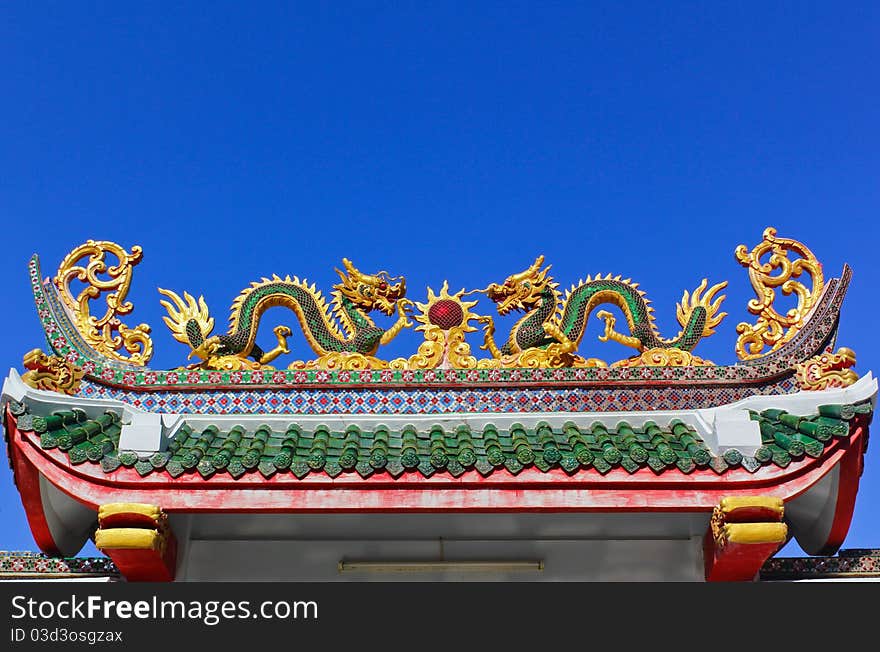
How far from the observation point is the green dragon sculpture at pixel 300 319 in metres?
8.83

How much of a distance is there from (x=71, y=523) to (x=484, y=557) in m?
2.90

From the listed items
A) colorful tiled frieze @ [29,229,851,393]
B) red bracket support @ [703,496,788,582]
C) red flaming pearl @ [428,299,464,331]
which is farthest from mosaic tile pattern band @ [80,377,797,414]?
red bracket support @ [703,496,788,582]

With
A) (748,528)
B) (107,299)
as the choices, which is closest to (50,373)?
(107,299)

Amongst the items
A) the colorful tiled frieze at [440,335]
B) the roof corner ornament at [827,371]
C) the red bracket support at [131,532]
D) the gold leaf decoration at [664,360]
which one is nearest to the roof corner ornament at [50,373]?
the colorful tiled frieze at [440,335]

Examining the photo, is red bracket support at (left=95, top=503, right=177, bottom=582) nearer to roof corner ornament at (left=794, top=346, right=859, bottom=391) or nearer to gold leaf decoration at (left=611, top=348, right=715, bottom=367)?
gold leaf decoration at (left=611, top=348, right=715, bottom=367)

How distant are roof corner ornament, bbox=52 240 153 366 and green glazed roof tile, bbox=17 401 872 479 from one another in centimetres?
106

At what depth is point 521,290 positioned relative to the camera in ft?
29.9

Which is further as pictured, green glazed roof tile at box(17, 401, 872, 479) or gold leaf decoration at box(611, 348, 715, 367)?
gold leaf decoration at box(611, 348, 715, 367)

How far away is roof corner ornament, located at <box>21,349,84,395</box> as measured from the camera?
7.72 meters

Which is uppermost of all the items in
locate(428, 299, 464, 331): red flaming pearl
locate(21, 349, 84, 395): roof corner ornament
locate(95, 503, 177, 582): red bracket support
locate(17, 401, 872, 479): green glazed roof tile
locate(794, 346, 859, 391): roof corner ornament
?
locate(428, 299, 464, 331): red flaming pearl

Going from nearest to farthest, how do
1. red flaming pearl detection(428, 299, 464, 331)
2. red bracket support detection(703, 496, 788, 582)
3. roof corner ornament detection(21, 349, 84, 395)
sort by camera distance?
red bracket support detection(703, 496, 788, 582)
roof corner ornament detection(21, 349, 84, 395)
red flaming pearl detection(428, 299, 464, 331)

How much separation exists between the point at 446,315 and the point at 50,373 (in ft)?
9.75

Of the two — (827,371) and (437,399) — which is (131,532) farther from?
(827,371)
